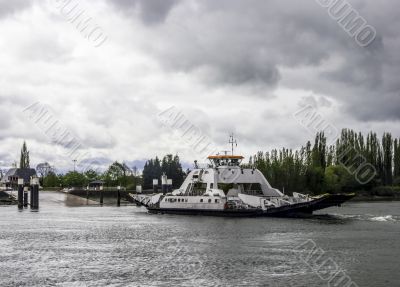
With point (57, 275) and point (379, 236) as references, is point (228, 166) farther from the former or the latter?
point (57, 275)

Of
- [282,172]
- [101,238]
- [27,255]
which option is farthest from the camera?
[282,172]

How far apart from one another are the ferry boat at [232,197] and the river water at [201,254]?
19.8 feet

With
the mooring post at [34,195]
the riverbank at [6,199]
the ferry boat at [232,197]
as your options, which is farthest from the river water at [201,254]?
the riverbank at [6,199]

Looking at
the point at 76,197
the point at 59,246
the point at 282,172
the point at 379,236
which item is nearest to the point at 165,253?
the point at 59,246

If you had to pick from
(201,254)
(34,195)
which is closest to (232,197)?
(201,254)

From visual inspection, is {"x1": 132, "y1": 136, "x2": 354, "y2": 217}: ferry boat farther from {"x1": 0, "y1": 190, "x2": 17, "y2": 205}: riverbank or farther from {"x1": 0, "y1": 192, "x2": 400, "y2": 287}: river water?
{"x1": 0, "y1": 190, "x2": 17, "y2": 205}: riverbank

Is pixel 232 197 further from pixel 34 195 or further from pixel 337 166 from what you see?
pixel 337 166

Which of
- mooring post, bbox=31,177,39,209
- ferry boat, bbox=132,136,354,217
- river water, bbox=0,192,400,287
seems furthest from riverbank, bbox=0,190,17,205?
river water, bbox=0,192,400,287

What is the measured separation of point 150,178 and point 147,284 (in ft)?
491

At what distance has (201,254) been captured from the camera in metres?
35.6

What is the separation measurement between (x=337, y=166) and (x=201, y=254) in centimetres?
11015

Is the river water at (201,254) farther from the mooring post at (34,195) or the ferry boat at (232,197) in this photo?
the mooring post at (34,195)

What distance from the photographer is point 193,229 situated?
170 ft

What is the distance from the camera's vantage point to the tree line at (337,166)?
133 m
